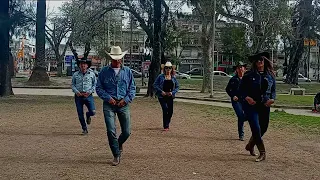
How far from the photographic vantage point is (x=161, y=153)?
28.9ft

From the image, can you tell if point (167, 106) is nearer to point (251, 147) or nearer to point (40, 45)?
point (251, 147)

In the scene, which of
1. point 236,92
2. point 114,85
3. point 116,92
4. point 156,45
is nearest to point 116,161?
point 116,92

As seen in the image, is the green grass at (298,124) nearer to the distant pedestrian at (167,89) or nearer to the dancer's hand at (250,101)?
the distant pedestrian at (167,89)

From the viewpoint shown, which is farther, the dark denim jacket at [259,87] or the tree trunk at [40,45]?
the tree trunk at [40,45]

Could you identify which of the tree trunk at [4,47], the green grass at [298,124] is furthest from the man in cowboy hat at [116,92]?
the tree trunk at [4,47]

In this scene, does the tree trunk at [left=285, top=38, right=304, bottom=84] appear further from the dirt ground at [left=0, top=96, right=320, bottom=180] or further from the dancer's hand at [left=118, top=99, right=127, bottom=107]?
the dancer's hand at [left=118, top=99, right=127, bottom=107]

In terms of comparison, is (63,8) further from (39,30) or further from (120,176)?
(120,176)

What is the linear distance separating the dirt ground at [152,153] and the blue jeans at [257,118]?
1.48 ft

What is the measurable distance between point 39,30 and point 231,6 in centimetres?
1295

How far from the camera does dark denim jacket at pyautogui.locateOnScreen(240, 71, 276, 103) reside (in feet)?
26.9

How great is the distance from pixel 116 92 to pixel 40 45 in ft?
86.3

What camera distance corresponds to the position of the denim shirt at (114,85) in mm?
7793

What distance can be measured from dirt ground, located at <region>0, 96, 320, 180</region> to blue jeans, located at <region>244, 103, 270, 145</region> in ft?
1.48

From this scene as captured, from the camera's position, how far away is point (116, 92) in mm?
7793
